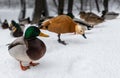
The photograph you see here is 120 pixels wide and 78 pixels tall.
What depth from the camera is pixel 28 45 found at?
393 centimetres

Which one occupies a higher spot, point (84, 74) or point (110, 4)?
point (84, 74)

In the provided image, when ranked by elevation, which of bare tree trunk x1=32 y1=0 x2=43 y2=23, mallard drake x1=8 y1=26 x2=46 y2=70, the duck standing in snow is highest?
mallard drake x1=8 y1=26 x2=46 y2=70

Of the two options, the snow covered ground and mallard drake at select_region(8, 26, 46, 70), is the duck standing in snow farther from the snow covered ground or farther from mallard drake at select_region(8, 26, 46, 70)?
mallard drake at select_region(8, 26, 46, 70)

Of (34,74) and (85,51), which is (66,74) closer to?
(34,74)

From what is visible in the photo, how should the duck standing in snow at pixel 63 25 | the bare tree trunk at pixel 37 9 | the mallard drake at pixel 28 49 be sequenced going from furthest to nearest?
1. the bare tree trunk at pixel 37 9
2. the duck standing in snow at pixel 63 25
3. the mallard drake at pixel 28 49

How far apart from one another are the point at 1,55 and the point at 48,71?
1127mm

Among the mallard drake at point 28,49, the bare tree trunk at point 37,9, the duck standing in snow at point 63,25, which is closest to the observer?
the mallard drake at point 28,49

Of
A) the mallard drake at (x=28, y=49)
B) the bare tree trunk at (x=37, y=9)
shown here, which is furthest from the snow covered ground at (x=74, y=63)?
the bare tree trunk at (x=37, y=9)

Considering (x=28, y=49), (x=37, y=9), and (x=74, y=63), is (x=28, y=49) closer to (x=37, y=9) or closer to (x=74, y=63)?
(x=74, y=63)

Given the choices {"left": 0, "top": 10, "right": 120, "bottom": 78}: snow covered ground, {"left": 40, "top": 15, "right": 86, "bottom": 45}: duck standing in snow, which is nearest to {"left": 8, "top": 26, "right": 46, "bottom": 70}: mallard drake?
{"left": 0, "top": 10, "right": 120, "bottom": 78}: snow covered ground

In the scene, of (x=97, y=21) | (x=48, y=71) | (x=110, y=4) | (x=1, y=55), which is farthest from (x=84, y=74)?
(x=110, y=4)

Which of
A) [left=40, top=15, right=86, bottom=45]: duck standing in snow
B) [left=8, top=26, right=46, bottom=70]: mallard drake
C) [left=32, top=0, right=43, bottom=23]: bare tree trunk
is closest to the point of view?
[left=8, top=26, right=46, bottom=70]: mallard drake

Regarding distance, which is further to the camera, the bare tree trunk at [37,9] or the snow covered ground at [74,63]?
the bare tree trunk at [37,9]

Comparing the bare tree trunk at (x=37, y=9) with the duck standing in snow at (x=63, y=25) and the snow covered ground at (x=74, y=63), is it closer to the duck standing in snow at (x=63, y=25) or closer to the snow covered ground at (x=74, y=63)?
the duck standing in snow at (x=63, y=25)
